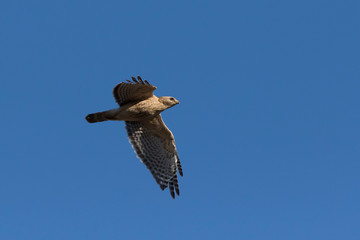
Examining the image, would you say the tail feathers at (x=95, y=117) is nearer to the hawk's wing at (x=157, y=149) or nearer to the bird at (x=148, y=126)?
the bird at (x=148, y=126)

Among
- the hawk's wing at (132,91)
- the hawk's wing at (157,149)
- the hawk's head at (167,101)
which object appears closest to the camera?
the hawk's wing at (132,91)

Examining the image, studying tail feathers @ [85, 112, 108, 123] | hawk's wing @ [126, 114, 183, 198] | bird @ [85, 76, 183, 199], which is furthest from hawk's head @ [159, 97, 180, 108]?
tail feathers @ [85, 112, 108, 123]

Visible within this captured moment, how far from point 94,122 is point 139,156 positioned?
6.38 ft

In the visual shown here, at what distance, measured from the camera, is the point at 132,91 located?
12828 millimetres

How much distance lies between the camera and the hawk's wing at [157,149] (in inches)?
549

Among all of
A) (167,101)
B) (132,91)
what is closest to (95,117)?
(132,91)

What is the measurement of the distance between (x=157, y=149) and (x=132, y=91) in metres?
2.49

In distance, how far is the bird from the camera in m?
12.9

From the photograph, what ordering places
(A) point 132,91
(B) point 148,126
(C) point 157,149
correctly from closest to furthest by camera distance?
(A) point 132,91 → (B) point 148,126 → (C) point 157,149

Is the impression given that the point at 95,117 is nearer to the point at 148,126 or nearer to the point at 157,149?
the point at 148,126

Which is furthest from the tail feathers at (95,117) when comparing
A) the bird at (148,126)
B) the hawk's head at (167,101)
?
the hawk's head at (167,101)

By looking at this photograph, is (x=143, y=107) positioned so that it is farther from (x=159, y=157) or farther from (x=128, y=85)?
(x=159, y=157)

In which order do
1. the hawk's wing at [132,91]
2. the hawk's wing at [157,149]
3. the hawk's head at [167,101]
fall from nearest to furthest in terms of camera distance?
the hawk's wing at [132,91] < the hawk's head at [167,101] < the hawk's wing at [157,149]

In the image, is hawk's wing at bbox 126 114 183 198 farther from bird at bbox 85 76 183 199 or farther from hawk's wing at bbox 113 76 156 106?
hawk's wing at bbox 113 76 156 106
